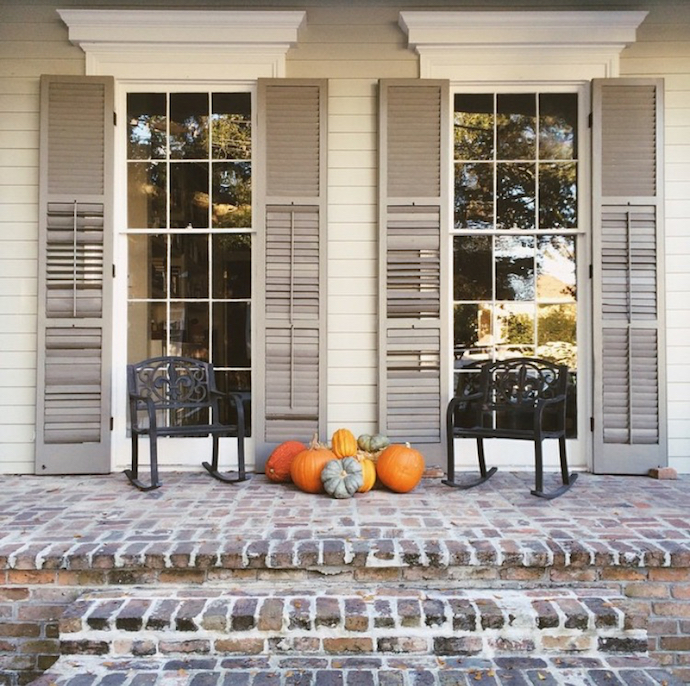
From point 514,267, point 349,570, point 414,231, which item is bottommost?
point 349,570

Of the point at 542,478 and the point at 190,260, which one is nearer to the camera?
the point at 542,478

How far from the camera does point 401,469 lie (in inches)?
121

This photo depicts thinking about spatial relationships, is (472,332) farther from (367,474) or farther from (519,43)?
(519,43)

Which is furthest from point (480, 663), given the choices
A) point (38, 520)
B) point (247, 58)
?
point (247, 58)

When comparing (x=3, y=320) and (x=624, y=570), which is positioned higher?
(x=3, y=320)

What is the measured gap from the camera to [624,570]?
7.52 feet

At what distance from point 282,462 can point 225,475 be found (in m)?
0.45

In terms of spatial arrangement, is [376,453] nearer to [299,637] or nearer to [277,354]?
[277,354]

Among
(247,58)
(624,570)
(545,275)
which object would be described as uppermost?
(247,58)

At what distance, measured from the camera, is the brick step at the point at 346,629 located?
2.00 metres

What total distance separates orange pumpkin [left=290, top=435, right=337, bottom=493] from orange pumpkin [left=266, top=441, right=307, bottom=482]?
113mm

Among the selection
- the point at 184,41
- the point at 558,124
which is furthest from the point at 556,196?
the point at 184,41

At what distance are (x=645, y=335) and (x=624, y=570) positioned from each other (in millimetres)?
1773

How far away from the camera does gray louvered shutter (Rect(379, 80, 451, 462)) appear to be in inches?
140
